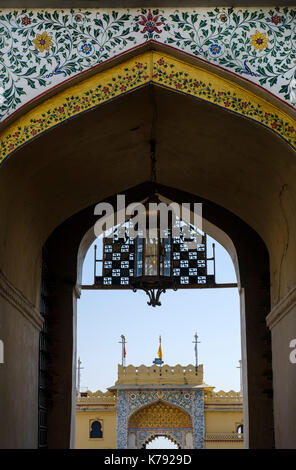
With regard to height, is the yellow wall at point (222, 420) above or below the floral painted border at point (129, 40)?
below

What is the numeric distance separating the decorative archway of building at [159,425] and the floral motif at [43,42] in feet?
42.5

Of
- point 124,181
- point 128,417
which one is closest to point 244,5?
point 124,181

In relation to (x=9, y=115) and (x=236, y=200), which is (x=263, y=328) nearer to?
(x=236, y=200)

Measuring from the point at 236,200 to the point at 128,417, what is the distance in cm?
1129

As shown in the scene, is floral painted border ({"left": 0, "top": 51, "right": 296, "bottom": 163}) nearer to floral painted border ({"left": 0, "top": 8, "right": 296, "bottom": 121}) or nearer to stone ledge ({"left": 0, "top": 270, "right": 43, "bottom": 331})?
floral painted border ({"left": 0, "top": 8, "right": 296, "bottom": 121})

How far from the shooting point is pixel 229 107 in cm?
528

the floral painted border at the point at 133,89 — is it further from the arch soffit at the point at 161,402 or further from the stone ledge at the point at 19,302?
the arch soffit at the point at 161,402

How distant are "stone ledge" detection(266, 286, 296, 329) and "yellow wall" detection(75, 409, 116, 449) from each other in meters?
11.7

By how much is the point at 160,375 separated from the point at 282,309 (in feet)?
38.3

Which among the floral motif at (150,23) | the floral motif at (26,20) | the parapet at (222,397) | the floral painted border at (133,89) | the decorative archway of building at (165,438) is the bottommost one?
the decorative archway of building at (165,438)

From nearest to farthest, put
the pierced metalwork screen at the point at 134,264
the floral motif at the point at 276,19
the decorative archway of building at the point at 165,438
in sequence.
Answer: the floral motif at the point at 276,19 → the pierced metalwork screen at the point at 134,264 → the decorative archway of building at the point at 165,438

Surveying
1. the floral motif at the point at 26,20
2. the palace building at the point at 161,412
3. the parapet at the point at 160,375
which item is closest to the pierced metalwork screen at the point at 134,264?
the floral motif at the point at 26,20

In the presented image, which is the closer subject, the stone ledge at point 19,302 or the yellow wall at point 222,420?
the stone ledge at point 19,302

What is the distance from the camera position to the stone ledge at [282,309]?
5812mm
